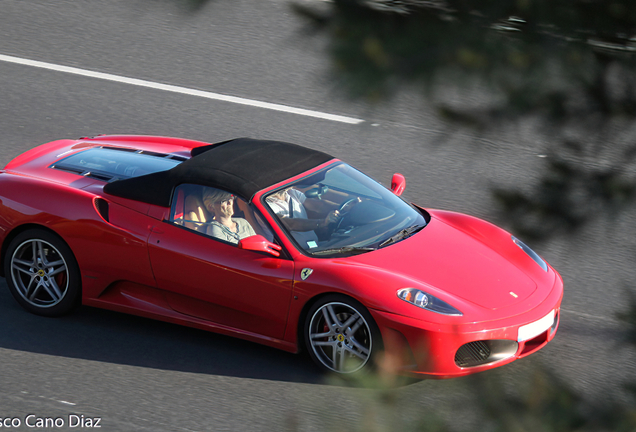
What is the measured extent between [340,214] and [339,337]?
40.3 inches

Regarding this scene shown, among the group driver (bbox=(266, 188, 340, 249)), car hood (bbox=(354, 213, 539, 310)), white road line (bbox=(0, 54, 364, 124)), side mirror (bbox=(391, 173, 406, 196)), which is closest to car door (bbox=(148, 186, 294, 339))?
driver (bbox=(266, 188, 340, 249))

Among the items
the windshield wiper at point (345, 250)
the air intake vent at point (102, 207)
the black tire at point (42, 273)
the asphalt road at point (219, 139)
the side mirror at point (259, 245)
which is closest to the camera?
the asphalt road at point (219, 139)

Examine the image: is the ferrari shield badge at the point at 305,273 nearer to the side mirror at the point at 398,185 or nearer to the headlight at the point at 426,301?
the headlight at the point at 426,301

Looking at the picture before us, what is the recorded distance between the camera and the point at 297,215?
5.51 meters

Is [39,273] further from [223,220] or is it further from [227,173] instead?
[227,173]

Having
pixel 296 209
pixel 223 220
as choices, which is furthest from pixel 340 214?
pixel 223 220

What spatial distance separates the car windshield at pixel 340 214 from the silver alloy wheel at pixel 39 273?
1.72 metres

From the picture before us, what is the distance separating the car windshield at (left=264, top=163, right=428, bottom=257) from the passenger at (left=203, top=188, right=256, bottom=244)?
0.25m

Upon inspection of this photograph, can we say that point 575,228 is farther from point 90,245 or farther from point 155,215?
point 90,245

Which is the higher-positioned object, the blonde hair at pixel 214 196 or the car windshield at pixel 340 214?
the blonde hair at pixel 214 196

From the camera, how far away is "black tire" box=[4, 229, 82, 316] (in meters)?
5.75

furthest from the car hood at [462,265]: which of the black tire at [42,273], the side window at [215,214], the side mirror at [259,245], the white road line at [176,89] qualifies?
the white road line at [176,89]

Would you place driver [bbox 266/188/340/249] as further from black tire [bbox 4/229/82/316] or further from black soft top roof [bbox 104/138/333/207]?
black tire [bbox 4/229/82/316]

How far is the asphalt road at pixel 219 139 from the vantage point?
240 centimetres
